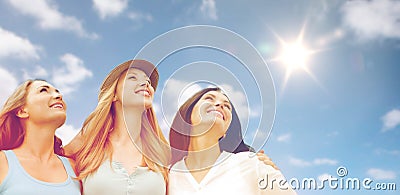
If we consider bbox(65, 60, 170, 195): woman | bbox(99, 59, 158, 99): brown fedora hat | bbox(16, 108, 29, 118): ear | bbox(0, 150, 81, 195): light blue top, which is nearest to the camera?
bbox(0, 150, 81, 195): light blue top

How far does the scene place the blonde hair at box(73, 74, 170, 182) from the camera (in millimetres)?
3195

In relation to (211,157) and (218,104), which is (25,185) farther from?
(218,104)

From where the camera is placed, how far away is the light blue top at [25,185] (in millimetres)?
2992

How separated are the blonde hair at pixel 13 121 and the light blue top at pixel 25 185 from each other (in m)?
0.09

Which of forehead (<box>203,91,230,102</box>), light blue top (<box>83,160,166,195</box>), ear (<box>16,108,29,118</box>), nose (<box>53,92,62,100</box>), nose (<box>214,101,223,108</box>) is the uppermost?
forehead (<box>203,91,230,102</box>)

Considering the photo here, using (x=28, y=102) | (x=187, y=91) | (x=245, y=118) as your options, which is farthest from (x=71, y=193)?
(x=245, y=118)

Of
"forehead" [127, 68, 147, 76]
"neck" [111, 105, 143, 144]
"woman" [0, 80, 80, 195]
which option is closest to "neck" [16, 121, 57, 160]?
"woman" [0, 80, 80, 195]

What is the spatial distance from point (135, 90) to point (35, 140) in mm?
686

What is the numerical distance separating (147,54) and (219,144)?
74 cm

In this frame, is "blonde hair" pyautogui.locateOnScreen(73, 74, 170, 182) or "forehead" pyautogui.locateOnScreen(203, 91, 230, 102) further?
"forehead" pyautogui.locateOnScreen(203, 91, 230, 102)

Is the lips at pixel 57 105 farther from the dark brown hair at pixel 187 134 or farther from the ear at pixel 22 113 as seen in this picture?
the dark brown hair at pixel 187 134

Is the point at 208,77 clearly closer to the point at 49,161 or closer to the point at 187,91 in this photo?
the point at 187,91

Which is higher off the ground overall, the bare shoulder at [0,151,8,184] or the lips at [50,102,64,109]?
the lips at [50,102,64,109]

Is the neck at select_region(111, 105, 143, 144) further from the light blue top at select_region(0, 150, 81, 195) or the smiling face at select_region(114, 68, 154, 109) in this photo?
the light blue top at select_region(0, 150, 81, 195)
